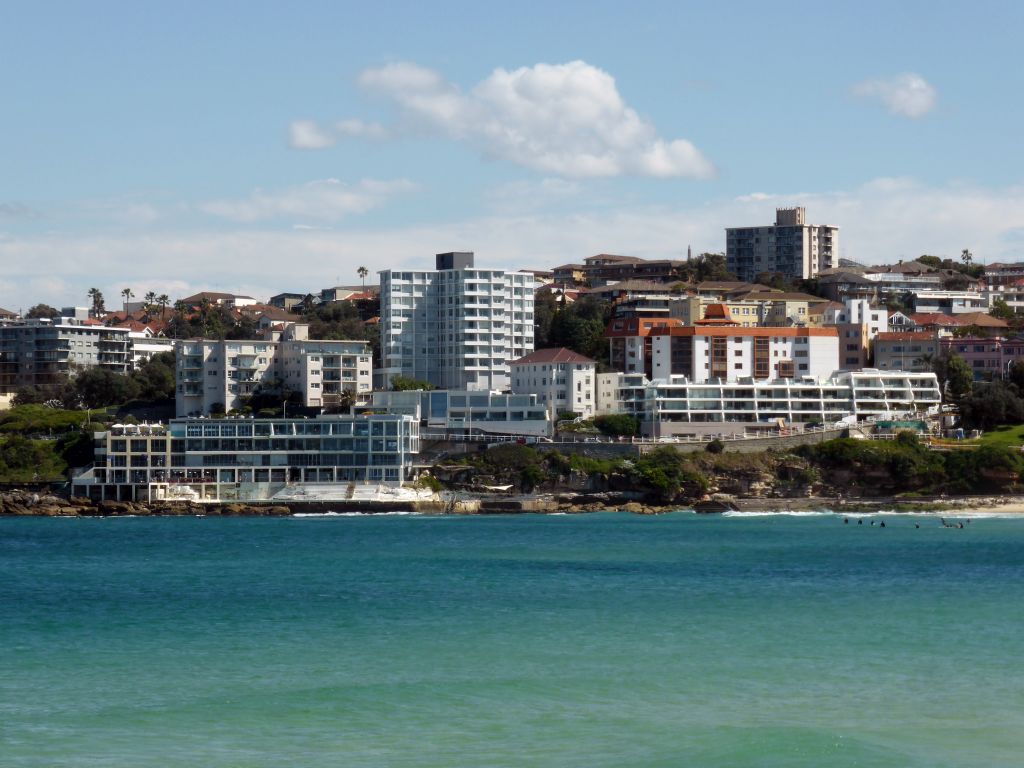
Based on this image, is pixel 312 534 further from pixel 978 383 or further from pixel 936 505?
pixel 978 383

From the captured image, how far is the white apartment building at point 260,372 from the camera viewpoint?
390 feet

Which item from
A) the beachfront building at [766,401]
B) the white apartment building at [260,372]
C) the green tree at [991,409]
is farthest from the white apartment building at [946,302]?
the white apartment building at [260,372]

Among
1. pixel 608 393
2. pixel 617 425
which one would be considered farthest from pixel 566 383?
pixel 617 425

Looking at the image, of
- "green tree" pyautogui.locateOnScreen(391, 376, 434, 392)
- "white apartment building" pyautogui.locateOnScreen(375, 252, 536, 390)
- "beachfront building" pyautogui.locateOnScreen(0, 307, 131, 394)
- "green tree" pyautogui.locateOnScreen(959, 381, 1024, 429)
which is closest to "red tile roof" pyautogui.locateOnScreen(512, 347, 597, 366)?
"green tree" pyautogui.locateOnScreen(391, 376, 434, 392)

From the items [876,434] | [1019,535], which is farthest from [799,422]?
[1019,535]

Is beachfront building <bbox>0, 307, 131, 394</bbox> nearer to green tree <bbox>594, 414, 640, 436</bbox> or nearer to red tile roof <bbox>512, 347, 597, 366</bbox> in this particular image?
red tile roof <bbox>512, 347, 597, 366</bbox>

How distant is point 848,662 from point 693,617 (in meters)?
8.89

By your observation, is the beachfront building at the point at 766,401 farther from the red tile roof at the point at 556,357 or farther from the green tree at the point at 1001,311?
the green tree at the point at 1001,311

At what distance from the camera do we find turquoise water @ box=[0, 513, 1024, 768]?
2894 centimetres

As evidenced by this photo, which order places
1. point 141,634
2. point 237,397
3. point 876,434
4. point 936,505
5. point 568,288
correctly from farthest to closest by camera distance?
point 568,288 → point 237,397 → point 876,434 → point 936,505 → point 141,634

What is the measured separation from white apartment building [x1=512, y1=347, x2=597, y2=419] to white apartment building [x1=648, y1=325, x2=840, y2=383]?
867cm

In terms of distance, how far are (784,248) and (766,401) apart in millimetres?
70881

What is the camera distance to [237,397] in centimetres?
11881

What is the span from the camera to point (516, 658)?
37.9m
